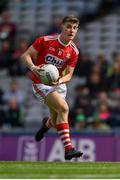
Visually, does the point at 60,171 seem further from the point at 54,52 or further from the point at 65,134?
the point at 54,52

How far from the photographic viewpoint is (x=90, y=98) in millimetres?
18703

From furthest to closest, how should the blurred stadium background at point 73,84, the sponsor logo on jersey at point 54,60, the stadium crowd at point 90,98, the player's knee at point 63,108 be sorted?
1. the stadium crowd at point 90,98
2. the blurred stadium background at point 73,84
3. the sponsor logo on jersey at point 54,60
4. the player's knee at point 63,108

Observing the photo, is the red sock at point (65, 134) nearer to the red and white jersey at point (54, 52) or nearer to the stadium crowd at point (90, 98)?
the red and white jersey at point (54, 52)

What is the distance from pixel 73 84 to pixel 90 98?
1.84 m

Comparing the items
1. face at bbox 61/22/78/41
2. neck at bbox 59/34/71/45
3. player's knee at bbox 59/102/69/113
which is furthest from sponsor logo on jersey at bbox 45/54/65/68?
player's knee at bbox 59/102/69/113

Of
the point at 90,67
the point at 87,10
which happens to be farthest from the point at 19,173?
the point at 87,10

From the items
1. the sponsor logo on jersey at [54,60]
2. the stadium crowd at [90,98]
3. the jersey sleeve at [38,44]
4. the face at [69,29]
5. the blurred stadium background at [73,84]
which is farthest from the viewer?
the stadium crowd at [90,98]

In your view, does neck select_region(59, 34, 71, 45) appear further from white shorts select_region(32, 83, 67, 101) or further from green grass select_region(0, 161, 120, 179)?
green grass select_region(0, 161, 120, 179)

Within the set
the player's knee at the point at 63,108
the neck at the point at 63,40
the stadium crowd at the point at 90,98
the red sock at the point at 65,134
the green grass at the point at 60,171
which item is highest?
the stadium crowd at the point at 90,98

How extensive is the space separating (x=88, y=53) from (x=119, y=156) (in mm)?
5227

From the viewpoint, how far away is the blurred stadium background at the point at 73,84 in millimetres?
17172

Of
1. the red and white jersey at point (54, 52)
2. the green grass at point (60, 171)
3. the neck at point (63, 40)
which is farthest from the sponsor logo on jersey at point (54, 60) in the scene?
the green grass at point (60, 171)

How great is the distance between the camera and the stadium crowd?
17.8m

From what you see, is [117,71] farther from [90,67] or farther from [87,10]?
[87,10]
